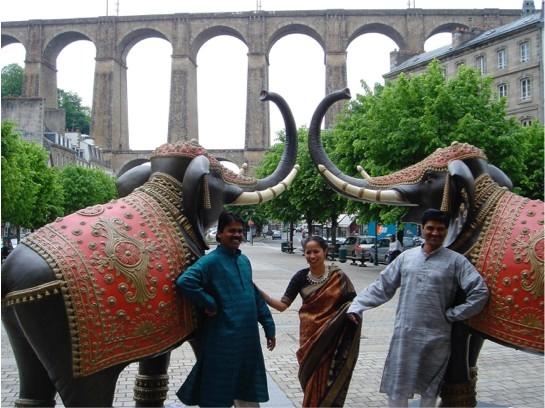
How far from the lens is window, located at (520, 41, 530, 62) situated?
35906mm

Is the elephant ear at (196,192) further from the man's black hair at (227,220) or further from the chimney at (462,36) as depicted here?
the chimney at (462,36)

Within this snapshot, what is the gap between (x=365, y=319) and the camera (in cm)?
1089

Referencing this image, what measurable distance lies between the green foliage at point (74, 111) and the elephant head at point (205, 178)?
7606 cm

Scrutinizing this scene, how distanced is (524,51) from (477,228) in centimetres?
3575

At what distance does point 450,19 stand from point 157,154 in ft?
203

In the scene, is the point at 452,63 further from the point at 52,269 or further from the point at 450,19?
the point at 52,269

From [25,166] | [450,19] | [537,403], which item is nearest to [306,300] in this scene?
[537,403]

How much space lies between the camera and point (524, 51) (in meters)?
36.2

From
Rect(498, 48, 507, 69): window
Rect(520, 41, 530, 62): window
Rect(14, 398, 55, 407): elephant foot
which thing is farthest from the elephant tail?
Rect(498, 48, 507, 69): window

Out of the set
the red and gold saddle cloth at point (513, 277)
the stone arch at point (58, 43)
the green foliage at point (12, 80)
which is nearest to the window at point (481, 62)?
the red and gold saddle cloth at point (513, 277)

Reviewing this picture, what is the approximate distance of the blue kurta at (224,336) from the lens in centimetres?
388

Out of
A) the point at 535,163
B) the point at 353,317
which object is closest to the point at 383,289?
the point at 353,317

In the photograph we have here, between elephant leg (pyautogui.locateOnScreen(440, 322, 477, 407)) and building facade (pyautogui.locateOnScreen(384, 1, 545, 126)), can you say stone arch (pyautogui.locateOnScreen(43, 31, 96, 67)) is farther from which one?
elephant leg (pyautogui.locateOnScreen(440, 322, 477, 407))

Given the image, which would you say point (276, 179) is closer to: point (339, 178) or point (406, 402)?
point (339, 178)
